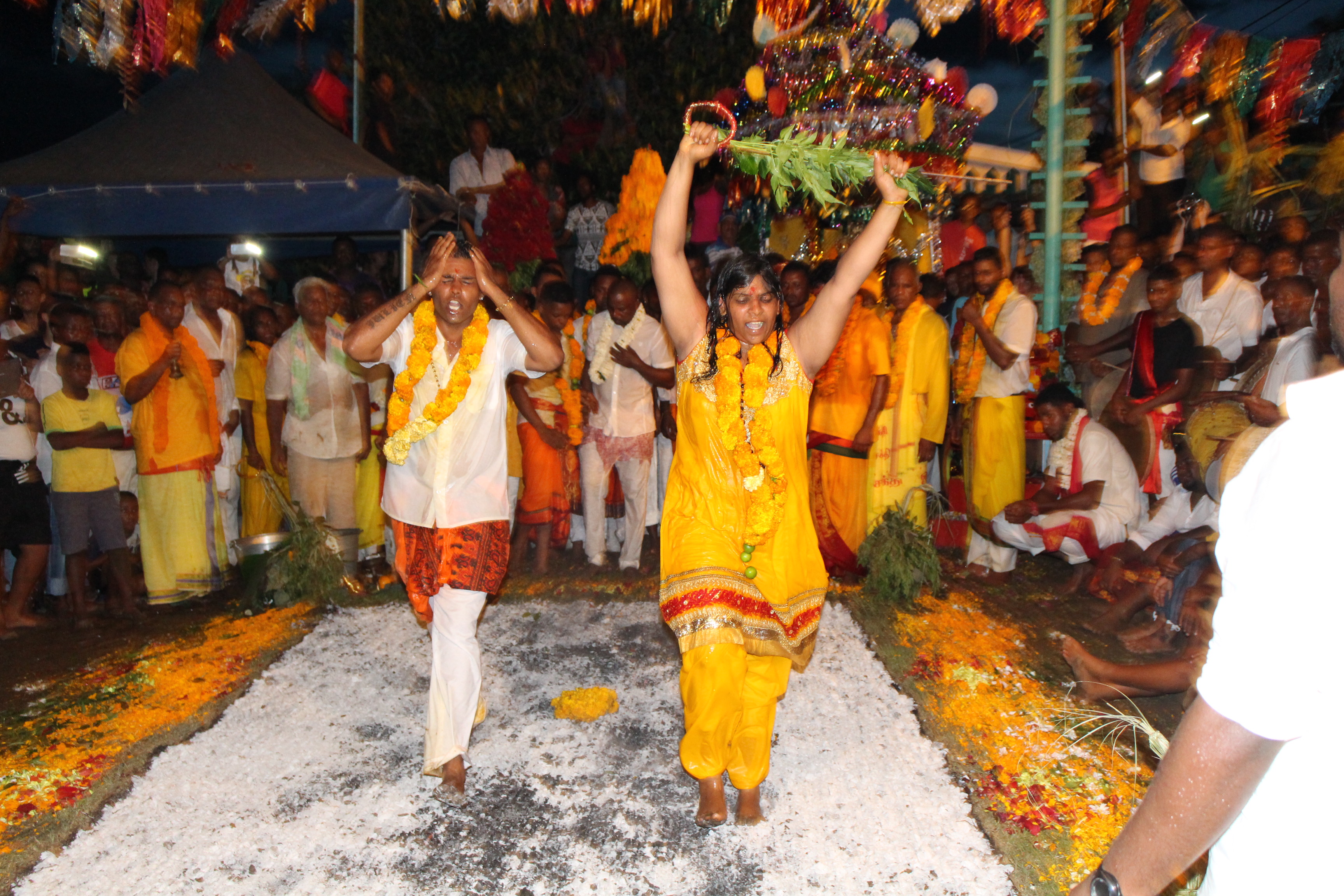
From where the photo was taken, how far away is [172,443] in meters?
6.54

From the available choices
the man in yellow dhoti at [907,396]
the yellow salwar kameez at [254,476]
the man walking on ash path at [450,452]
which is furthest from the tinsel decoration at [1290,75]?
the yellow salwar kameez at [254,476]

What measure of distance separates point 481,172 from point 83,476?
5742 mm

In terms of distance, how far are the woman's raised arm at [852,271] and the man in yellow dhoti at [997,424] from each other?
366cm

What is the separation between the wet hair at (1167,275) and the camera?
20.9 ft

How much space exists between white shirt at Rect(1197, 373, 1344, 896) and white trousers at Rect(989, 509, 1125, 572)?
5.39 meters

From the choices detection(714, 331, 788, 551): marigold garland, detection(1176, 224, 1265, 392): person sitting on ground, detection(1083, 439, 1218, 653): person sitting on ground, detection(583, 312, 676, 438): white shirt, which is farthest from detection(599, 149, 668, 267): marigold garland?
detection(714, 331, 788, 551): marigold garland

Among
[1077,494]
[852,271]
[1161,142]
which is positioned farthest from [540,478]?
[1161,142]

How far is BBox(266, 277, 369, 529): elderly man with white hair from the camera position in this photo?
6695mm

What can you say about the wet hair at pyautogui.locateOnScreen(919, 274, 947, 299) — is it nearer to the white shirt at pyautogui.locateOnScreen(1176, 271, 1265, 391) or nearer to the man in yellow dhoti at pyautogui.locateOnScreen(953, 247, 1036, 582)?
the man in yellow dhoti at pyautogui.locateOnScreen(953, 247, 1036, 582)

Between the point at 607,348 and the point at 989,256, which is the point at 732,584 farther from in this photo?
the point at 989,256

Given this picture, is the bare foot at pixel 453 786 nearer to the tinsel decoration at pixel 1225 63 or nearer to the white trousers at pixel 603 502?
the white trousers at pixel 603 502

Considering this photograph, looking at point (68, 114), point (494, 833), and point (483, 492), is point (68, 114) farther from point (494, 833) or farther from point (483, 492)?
point (494, 833)

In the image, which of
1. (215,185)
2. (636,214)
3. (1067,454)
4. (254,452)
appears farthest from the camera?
(636,214)

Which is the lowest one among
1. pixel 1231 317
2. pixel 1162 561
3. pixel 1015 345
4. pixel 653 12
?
pixel 1162 561
